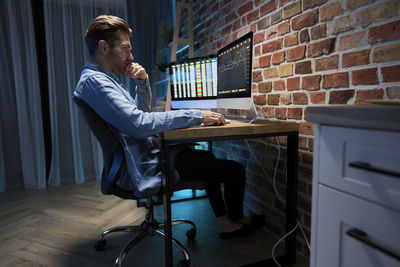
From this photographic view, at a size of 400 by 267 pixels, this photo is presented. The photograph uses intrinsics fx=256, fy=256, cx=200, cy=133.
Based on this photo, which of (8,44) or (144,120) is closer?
(144,120)

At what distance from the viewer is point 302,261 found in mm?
1435

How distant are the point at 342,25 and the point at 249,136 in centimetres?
65

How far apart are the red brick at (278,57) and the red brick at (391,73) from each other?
616mm

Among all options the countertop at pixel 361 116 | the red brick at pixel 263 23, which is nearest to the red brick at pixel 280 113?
the red brick at pixel 263 23

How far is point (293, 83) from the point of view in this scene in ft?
4.82

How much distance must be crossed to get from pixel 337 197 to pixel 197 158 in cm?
75

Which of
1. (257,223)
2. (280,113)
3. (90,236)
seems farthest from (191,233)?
(280,113)

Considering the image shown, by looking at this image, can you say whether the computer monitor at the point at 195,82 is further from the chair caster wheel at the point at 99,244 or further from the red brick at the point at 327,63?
the chair caster wheel at the point at 99,244

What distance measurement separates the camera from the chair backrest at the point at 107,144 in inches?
46.5

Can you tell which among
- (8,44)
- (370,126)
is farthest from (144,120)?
(8,44)

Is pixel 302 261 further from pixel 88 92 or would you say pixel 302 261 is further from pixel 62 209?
pixel 62 209

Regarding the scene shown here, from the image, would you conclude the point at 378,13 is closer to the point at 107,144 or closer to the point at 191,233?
the point at 107,144

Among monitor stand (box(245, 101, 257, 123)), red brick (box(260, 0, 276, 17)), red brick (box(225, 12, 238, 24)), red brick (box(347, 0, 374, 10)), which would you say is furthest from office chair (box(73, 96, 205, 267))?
red brick (box(225, 12, 238, 24))

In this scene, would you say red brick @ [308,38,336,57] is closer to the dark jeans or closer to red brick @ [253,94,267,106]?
red brick @ [253,94,267,106]
